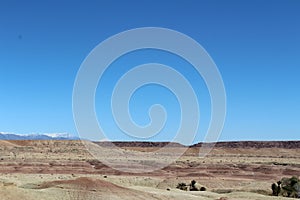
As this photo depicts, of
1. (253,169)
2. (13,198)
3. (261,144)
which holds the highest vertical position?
(261,144)

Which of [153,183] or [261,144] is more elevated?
[261,144]

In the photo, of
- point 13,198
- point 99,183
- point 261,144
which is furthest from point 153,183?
point 261,144

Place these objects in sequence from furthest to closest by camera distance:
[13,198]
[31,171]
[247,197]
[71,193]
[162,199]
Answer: [31,171] < [247,197] < [162,199] < [71,193] < [13,198]

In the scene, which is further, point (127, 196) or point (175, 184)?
point (175, 184)

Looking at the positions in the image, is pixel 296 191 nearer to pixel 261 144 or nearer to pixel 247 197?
pixel 247 197

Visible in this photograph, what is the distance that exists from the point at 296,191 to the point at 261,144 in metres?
133

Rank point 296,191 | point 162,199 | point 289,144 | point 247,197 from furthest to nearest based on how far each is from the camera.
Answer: point 289,144, point 296,191, point 247,197, point 162,199

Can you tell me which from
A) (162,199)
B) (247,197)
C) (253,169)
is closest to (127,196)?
(162,199)

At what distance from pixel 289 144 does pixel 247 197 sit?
141802mm

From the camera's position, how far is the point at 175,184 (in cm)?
4506

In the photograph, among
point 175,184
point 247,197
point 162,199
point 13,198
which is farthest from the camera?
point 175,184

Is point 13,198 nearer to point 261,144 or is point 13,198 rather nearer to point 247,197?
point 247,197

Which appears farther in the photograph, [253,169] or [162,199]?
[253,169]

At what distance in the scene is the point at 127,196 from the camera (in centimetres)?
2655
